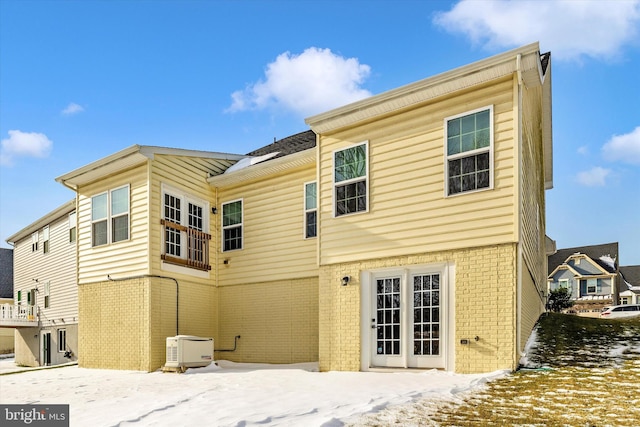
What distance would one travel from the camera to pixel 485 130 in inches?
353

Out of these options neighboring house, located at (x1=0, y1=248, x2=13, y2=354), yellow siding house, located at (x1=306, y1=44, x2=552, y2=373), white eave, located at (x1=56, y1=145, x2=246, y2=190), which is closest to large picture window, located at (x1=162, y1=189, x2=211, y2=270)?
white eave, located at (x1=56, y1=145, x2=246, y2=190)

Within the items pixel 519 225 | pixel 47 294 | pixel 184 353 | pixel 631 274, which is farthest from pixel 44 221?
pixel 631 274

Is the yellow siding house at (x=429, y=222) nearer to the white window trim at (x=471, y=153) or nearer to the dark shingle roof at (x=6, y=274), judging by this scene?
the white window trim at (x=471, y=153)

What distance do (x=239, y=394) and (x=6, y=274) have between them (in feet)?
115

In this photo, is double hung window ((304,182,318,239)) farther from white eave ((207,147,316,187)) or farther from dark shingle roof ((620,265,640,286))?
dark shingle roof ((620,265,640,286))

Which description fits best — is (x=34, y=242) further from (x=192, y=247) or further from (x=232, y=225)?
(x=232, y=225)

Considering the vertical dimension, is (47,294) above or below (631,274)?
above

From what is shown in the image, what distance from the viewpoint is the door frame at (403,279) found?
894cm

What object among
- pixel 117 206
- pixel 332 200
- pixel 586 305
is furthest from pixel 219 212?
pixel 586 305

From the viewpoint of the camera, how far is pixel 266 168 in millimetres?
13141

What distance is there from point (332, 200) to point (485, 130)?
3.34 m

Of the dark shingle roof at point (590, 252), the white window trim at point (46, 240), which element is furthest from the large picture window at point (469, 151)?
the dark shingle roof at point (590, 252)

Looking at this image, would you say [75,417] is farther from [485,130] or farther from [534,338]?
[534,338]

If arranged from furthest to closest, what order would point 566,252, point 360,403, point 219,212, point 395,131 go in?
1. point 566,252
2. point 219,212
3. point 395,131
4. point 360,403
